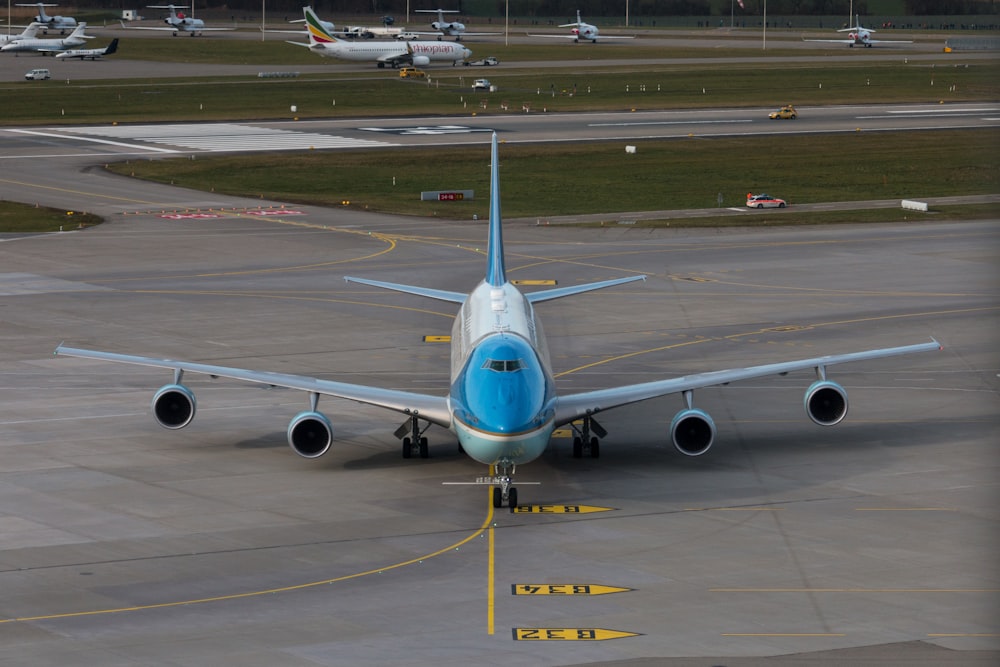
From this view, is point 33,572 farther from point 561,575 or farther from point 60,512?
point 561,575

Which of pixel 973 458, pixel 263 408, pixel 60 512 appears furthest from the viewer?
pixel 263 408

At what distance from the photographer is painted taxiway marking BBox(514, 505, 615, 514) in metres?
35.2

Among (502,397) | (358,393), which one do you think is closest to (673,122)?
(358,393)

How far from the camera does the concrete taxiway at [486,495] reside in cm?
2695

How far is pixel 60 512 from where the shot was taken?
34.9 metres

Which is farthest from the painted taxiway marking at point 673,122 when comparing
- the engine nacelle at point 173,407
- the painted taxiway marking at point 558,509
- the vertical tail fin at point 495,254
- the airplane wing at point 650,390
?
the painted taxiway marking at point 558,509

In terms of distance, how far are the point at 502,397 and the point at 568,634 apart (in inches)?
340

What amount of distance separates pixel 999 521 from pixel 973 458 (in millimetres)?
29454

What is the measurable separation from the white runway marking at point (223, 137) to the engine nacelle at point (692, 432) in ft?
291

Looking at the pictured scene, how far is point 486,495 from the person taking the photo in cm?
3669

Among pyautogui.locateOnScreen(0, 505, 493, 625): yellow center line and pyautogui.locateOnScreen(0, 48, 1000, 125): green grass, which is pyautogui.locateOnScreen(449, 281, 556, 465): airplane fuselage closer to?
pyautogui.locateOnScreen(0, 505, 493, 625): yellow center line

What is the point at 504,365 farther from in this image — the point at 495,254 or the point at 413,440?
the point at 495,254

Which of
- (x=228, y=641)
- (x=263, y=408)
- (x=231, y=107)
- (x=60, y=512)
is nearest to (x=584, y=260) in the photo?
(x=263, y=408)

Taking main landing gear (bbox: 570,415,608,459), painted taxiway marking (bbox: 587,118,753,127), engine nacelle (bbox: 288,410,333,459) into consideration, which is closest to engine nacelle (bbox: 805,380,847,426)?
main landing gear (bbox: 570,415,608,459)
